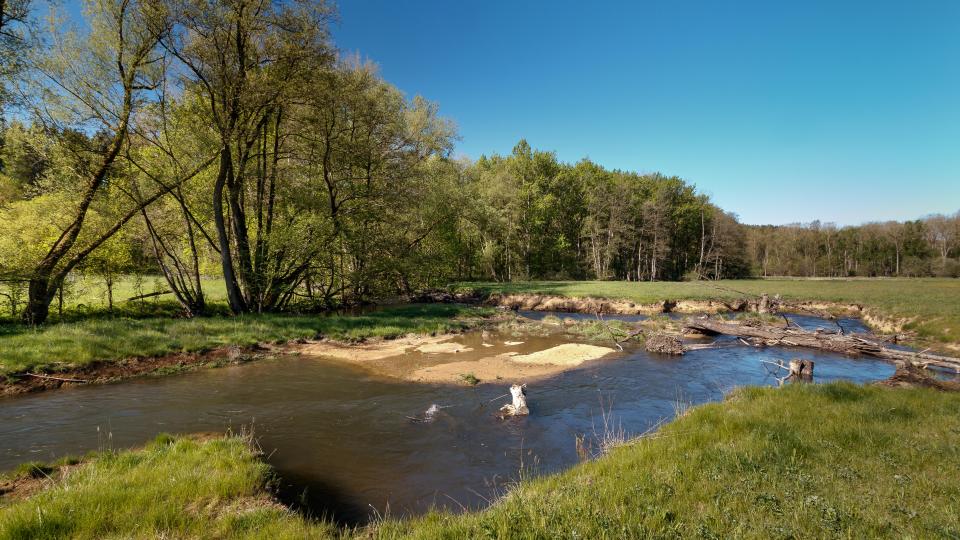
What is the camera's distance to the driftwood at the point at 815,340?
1400 cm

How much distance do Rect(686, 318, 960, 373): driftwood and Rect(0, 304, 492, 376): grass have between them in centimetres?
1363

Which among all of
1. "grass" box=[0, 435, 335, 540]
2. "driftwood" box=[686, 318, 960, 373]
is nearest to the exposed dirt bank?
"driftwood" box=[686, 318, 960, 373]

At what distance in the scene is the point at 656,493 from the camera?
16.0 ft

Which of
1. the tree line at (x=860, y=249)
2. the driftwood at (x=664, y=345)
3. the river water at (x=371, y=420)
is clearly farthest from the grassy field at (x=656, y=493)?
the tree line at (x=860, y=249)

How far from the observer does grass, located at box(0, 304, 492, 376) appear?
12.7 metres

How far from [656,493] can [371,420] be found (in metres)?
7.14

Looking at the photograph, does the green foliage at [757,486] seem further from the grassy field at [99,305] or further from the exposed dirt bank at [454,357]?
the grassy field at [99,305]

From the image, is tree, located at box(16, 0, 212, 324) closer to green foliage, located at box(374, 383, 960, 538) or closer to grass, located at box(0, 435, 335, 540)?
grass, located at box(0, 435, 335, 540)

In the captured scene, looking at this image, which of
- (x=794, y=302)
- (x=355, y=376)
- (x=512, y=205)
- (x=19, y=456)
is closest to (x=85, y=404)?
(x=19, y=456)

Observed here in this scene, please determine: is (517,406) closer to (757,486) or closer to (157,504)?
(757,486)

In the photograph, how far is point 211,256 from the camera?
24.6 m

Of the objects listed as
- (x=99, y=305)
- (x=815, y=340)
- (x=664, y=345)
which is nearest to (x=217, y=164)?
(x=99, y=305)

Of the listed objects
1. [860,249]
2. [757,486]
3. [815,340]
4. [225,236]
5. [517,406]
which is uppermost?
[860,249]

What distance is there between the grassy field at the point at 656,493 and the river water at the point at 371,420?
54.0 inches
